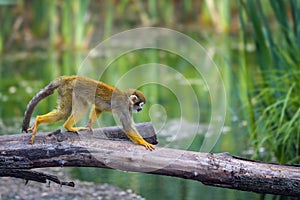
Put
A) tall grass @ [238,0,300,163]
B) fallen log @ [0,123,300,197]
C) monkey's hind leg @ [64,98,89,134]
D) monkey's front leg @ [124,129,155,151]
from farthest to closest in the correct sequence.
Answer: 1. tall grass @ [238,0,300,163]
2. monkey's hind leg @ [64,98,89,134]
3. monkey's front leg @ [124,129,155,151]
4. fallen log @ [0,123,300,197]

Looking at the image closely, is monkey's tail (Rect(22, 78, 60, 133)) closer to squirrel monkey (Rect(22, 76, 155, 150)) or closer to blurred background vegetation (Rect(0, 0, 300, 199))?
squirrel monkey (Rect(22, 76, 155, 150))

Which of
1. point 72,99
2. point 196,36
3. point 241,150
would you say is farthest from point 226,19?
point 72,99

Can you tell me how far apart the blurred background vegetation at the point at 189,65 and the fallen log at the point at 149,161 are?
4.21 ft

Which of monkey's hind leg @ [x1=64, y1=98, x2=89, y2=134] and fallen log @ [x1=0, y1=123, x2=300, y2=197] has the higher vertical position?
monkey's hind leg @ [x1=64, y1=98, x2=89, y2=134]

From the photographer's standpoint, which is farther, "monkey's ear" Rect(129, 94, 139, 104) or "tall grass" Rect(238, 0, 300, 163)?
"tall grass" Rect(238, 0, 300, 163)

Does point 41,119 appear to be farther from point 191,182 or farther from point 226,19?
point 226,19

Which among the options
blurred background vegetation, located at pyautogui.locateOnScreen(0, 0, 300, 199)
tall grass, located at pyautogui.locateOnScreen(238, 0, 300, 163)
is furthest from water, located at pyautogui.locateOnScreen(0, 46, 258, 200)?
tall grass, located at pyautogui.locateOnScreen(238, 0, 300, 163)

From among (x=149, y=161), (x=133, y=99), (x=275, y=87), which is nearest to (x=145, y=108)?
(x=275, y=87)

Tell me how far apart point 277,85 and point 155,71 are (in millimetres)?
4647

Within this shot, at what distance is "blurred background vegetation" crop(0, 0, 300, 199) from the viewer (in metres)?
5.30

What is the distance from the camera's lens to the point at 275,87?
5477 mm

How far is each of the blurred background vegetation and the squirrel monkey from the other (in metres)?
1.24

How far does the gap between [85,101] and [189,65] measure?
23.2 ft

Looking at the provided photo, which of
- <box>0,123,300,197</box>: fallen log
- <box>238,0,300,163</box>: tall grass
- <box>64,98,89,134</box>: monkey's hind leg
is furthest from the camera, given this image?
<box>238,0,300,163</box>: tall grass
